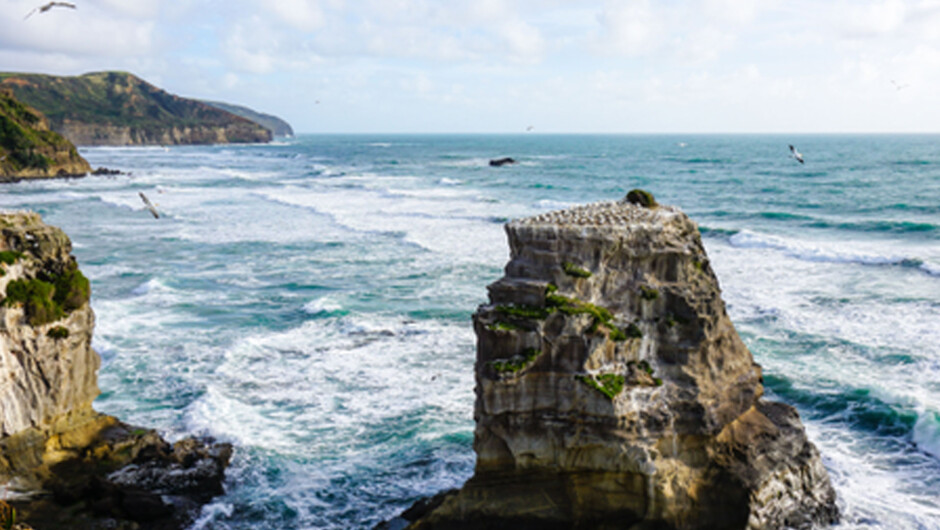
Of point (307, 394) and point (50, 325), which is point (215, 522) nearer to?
point (50, 325)

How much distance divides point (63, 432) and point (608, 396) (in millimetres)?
10862

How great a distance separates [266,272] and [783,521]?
2621 cm

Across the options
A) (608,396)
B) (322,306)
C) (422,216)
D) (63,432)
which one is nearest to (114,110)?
(422,216)

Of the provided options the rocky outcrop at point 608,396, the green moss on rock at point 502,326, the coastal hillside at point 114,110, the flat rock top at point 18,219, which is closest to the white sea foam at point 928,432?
the rocky outcrop at point 608,396

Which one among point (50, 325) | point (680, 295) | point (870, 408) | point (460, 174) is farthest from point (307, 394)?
point (460, 174)

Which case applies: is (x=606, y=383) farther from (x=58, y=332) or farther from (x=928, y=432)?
(x=58, y=332)

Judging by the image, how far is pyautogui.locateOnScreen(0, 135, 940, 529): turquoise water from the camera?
15117mm

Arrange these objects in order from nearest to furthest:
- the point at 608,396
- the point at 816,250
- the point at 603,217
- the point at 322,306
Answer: the point at 608,396 → the point at 603,217 → the point at 322,306 → the point at 816,250

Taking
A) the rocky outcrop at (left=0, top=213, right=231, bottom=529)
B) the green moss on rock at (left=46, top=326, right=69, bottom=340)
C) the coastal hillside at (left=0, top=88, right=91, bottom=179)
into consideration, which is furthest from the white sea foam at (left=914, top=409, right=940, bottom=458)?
the coastal hillside at (left=0, top=88, right=91, bottom=179)

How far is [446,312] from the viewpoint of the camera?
86.4 feet

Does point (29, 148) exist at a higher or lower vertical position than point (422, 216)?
higher

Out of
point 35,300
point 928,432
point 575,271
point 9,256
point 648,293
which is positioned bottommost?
point 928,432

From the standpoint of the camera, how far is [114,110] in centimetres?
17425

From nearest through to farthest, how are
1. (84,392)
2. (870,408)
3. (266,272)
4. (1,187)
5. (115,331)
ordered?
(84,392), (870,408), (115,331), (266,272), (1,187)
